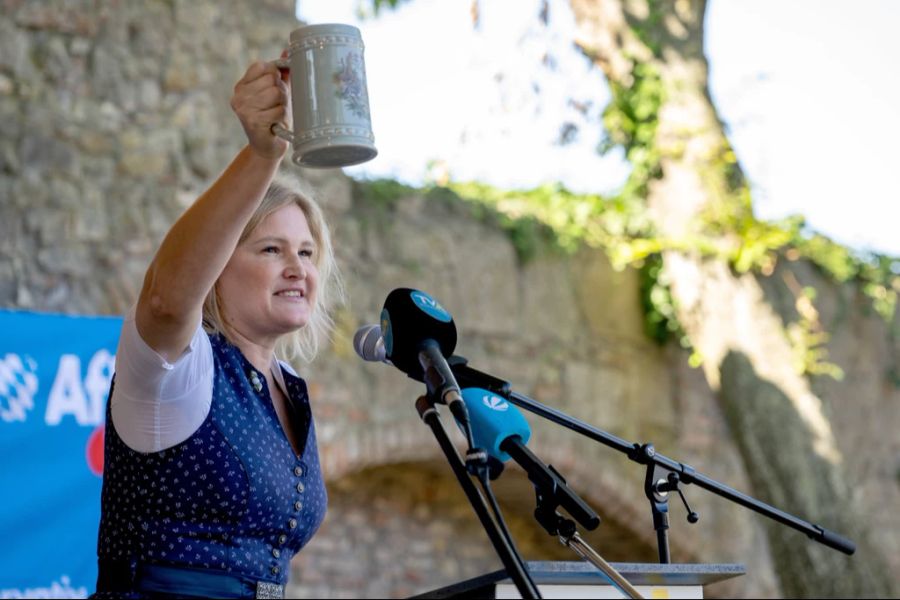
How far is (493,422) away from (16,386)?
287cm

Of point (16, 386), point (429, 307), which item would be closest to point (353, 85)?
point (429, 307)

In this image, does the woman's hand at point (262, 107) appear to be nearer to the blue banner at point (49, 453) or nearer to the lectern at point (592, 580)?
the lectern at point (592, 580)

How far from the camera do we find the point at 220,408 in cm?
176

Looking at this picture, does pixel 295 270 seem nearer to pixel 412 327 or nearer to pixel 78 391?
pixel 412 327

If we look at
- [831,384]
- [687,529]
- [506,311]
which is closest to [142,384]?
[506,311]

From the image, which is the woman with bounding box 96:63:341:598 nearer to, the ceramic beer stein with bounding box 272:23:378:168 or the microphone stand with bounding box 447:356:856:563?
the ceramic beer stein with bounding box 272:23:378:168

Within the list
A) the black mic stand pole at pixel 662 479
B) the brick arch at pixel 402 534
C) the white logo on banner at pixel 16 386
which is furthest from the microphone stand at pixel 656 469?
the brick arch at pixel 402 534

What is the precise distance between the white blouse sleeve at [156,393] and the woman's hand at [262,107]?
281 mm

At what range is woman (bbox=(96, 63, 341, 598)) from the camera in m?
1.53

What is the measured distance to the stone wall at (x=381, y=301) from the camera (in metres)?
4.50

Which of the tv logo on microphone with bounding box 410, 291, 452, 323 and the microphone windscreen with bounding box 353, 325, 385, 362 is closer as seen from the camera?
the tv logo on microphone with bounding box 410, 291, 452, 323

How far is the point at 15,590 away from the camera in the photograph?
Answer: 388cm

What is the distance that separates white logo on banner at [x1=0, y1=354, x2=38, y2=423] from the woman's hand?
2.74m

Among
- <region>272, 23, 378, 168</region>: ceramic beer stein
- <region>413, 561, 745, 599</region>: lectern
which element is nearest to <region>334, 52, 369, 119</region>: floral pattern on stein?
<region>272, 23, 378, 168</region>: ceramic beer stein
